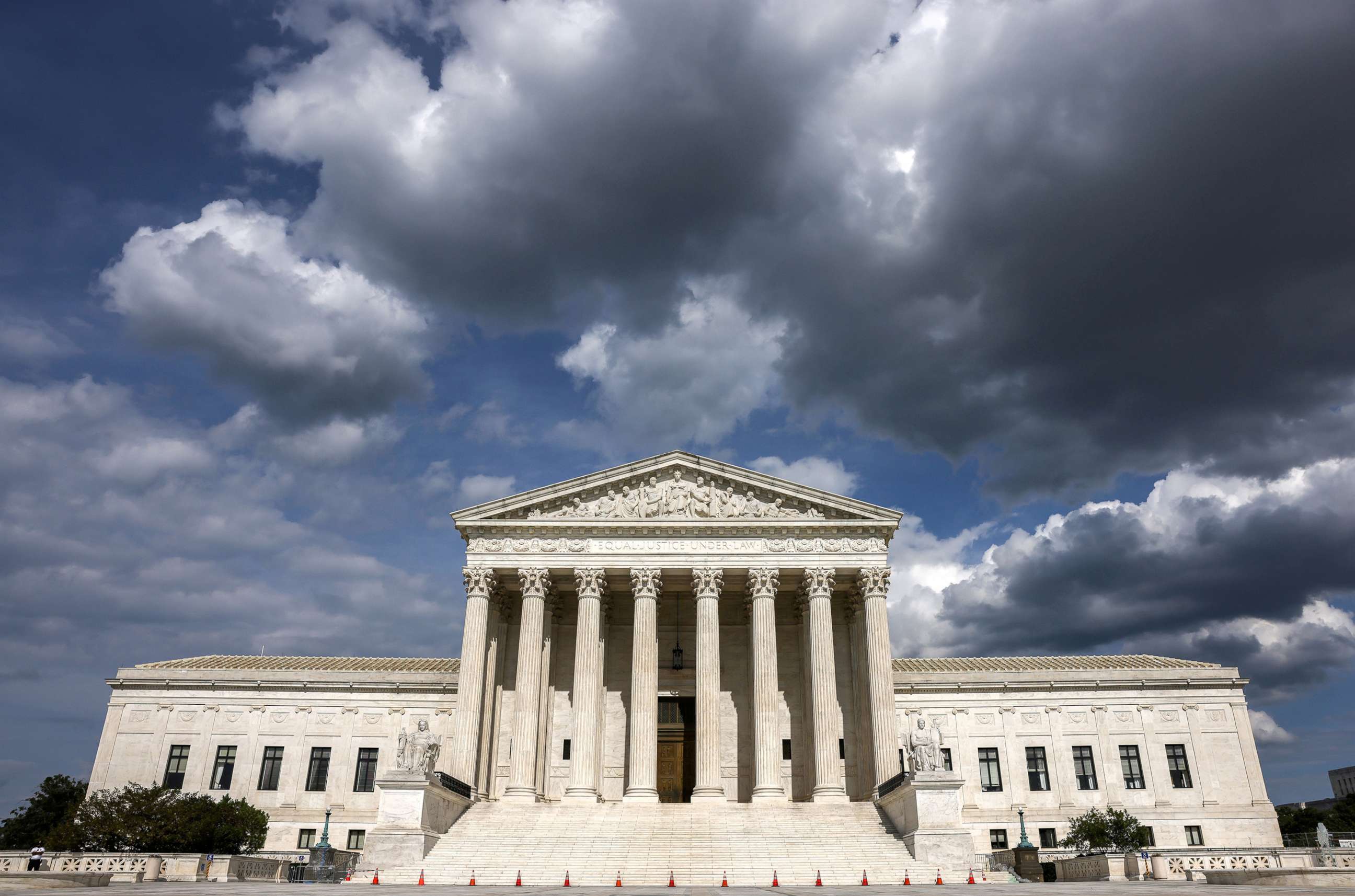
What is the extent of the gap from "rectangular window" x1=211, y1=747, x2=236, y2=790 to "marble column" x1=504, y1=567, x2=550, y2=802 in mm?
16386

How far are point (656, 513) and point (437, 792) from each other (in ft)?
54.2

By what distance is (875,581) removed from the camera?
44.2m

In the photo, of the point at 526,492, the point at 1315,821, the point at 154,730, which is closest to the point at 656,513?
the point at 526,492

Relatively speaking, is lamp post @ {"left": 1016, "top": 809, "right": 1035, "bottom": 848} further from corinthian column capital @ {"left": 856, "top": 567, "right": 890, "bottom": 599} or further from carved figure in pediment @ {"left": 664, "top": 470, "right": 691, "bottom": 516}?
carved figure in pediment @ {"left": 664, "top": 470, "right": 691, "bottom": 516}

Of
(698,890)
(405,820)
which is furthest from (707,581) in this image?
(698,890)

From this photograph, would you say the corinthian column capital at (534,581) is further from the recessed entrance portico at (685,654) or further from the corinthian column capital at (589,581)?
the corinthian column capital at (589,581)

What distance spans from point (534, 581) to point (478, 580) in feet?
8.90

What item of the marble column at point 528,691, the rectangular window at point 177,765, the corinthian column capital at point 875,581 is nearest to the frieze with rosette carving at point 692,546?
the corinthian column capital at point 875,581

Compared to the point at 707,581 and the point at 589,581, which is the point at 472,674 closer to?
the point at 589,581

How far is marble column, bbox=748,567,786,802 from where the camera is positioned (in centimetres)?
4097

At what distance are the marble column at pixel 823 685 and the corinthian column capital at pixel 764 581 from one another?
166 cm

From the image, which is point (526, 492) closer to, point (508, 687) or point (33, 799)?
point (508, 687)

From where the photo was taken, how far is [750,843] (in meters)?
34.6

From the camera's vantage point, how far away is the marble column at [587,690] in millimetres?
41594
